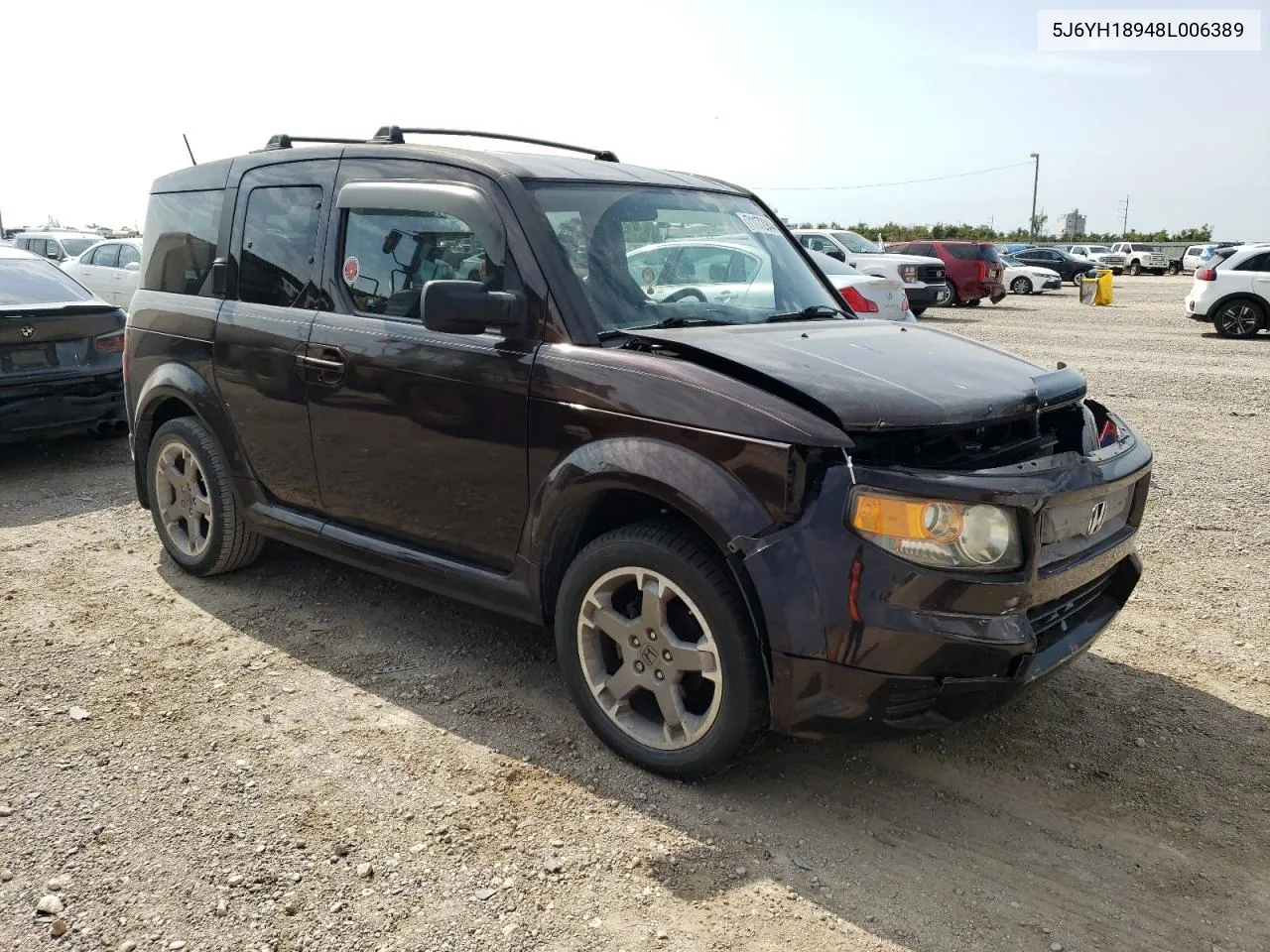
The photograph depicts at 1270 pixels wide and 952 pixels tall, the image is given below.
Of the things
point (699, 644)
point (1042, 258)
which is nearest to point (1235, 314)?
point (699, 644)

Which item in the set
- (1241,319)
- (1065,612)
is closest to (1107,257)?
(1241,319)

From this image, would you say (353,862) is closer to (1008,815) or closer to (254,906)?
(254,906)

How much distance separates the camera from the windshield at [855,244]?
22453mm

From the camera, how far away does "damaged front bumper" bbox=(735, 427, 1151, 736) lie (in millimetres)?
2691

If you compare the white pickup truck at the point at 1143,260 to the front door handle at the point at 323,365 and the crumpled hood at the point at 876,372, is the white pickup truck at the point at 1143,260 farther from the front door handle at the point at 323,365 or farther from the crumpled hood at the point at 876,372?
the front door handle at the point at 323,365

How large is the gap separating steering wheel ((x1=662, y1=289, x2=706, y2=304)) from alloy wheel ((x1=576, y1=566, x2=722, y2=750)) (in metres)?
1.06

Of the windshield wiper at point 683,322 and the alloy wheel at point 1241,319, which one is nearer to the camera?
the windshield wiper at point 683,322

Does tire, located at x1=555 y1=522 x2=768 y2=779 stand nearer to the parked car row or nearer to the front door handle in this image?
the parked car row

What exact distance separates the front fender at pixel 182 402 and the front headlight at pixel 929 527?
301 cm

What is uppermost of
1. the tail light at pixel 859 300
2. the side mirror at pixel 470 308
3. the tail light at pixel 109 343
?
the side mirror at pixel 470 308

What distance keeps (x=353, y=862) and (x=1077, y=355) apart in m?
13.4

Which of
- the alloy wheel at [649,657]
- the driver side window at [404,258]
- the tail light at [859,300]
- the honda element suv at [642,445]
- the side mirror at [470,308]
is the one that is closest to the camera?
the honda element suv at [642,445]

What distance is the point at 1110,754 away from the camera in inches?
134

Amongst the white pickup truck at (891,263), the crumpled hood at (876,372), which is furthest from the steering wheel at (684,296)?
the white pickup truck at (891,263)
